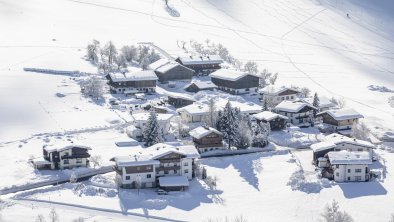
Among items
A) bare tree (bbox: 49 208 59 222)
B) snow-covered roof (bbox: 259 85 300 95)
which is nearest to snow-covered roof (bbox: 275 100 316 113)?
snow-covered roof (bbox: 259 85 300 95)

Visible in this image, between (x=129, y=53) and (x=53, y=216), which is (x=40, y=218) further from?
(x=129, y=53)

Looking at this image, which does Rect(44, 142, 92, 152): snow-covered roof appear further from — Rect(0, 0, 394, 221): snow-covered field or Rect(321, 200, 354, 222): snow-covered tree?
Rect(321, 200, 354, 222): snow-covered tree

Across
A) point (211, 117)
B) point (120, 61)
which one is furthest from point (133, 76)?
point (211, 117)

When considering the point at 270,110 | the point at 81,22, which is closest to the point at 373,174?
the point at 270,110

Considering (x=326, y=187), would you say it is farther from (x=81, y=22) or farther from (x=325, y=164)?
(x=81, y=22)

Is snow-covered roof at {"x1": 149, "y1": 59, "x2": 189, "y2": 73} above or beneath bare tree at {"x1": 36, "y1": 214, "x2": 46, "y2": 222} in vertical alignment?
above

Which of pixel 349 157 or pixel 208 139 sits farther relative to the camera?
pixel 208 139
